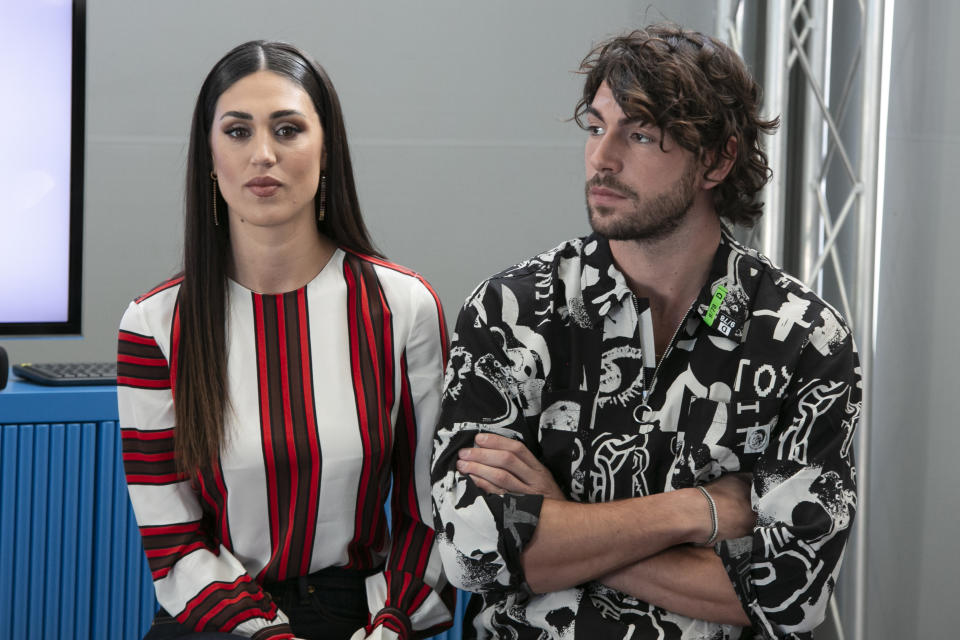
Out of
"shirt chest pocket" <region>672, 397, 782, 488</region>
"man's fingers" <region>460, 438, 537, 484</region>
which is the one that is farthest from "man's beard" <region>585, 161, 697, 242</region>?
"man's fingers" <region>460, 438, 537, 484</region>

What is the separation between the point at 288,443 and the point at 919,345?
2022mm

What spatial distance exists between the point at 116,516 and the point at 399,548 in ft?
2.87

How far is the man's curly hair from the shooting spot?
158 centimetres

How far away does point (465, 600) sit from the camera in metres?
2.38

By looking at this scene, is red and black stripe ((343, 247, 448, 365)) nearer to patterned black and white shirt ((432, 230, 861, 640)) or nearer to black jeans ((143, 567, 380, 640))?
patterned black and white shirt ((432, 230, 861, 640))

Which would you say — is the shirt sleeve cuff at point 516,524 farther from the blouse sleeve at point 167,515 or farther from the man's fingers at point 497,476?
the blouse sleeve at point 167,515

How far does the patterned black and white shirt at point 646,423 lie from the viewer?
57.0 inches

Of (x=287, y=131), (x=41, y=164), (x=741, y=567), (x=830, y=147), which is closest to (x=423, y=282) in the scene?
(x=287, y=131)

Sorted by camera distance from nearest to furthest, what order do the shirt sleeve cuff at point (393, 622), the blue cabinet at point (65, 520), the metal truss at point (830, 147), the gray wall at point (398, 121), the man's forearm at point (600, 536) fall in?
1. the man's forearm at point (600, 536)
2. the shirt sleeve cuff at point (393, 622)
3. the blue cabinet at point (65, 520)
4. the metal truss at point (830, 147)
5. the gray wall at point (398, 121)

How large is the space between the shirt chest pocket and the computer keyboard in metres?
1.35

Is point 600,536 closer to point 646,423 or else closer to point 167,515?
point 646,423

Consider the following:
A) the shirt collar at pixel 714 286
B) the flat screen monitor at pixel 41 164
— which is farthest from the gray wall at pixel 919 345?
the flat screen monitor at pixel 41 164

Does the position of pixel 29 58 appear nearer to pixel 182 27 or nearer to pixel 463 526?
pixel 182 27

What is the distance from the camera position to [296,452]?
5.15 feet
